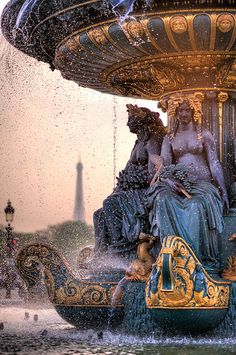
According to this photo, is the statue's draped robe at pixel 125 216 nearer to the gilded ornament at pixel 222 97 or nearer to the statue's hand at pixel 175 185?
the statue's hand at pixel 175 185

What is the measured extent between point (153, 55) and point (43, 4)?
1.27 m

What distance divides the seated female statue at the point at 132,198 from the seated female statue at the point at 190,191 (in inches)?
19.7

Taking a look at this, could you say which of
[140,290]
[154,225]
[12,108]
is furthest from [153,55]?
[12,108]

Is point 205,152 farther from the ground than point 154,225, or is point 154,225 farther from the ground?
point 205,152

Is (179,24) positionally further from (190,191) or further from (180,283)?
(180,283)

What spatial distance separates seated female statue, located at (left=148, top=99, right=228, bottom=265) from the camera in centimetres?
938

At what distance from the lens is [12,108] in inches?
582

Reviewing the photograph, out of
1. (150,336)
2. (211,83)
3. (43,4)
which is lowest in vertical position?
(150,336)

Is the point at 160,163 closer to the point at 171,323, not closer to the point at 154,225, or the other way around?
the point at 154,225

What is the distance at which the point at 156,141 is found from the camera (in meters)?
10.9

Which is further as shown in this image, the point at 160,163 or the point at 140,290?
the point at 160,163

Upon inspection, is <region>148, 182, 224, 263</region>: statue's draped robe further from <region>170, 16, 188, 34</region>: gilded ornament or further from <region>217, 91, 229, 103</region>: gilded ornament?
<region>170, 16, 188, 34</region>: gilded ornament

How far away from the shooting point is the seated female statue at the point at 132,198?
410 inches

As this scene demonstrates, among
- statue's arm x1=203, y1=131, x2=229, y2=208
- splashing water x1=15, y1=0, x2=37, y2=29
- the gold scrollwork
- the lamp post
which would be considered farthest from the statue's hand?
the lamp post
